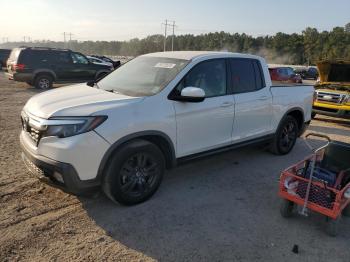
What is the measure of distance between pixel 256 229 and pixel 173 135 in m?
1.46

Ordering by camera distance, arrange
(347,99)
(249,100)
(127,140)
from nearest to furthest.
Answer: (127,140)
(249,100)
(347,99)

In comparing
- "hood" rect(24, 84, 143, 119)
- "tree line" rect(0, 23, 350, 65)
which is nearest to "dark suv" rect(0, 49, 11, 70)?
"hood" rect(24, 84, 143, 119)

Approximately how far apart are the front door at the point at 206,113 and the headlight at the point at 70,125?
1.15 m

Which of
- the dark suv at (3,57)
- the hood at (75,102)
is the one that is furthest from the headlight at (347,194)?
the dark suv at (3,57)

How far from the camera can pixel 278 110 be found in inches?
242

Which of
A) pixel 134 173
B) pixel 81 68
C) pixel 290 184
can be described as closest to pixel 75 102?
pixel 134 173

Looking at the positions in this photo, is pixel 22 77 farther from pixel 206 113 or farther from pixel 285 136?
pixel 206 113

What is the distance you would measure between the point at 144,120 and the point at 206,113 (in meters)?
1.04

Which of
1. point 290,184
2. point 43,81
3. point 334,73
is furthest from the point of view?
point 43,81

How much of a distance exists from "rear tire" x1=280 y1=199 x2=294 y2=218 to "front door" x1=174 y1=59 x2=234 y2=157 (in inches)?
50.2

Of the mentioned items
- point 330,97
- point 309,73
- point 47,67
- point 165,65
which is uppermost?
point 165,65

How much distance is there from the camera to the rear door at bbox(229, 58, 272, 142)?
531 centimetres

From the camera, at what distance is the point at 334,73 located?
34.3 ft

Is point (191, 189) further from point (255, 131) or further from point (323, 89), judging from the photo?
point (323, 89)
